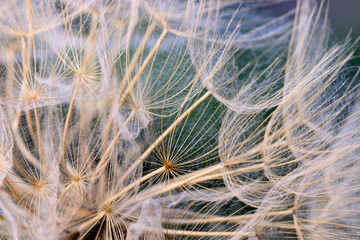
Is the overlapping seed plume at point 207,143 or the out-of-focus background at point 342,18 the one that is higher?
the out-of-focus background at point 342,18

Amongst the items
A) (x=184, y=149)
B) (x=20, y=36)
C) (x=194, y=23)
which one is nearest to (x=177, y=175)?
(x=184, y=149)

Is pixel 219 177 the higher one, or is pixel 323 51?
pixel 323 51

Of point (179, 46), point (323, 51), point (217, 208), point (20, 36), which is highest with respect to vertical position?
point (20, 36)

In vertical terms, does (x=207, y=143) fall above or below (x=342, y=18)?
below

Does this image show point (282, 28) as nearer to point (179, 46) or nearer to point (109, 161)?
point (179, 46)

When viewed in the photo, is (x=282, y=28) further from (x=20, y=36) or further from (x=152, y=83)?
(x=20, y=36)

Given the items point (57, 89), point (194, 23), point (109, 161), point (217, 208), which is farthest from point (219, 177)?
point (57, 89)

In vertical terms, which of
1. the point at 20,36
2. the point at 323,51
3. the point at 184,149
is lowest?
the point at 184,149

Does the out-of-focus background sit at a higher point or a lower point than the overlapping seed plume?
higher

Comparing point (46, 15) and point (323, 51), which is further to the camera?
point (46, 15)
